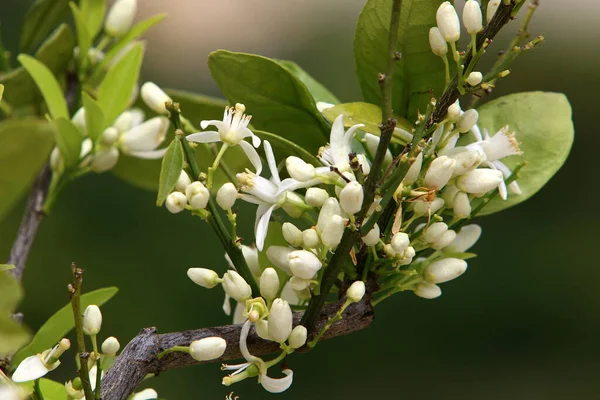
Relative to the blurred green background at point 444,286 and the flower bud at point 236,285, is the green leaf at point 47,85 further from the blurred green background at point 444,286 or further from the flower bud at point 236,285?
the blurred green background at point 444,286

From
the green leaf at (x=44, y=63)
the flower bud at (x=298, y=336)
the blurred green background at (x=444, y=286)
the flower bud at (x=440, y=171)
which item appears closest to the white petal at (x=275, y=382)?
the flower bud at (x=298, y=336)

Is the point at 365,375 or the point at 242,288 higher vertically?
the point at 242,288

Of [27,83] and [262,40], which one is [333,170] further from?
[262,40]

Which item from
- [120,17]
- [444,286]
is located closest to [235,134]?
[120,17]

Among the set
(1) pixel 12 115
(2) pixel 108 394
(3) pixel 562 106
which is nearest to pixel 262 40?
(1) pixel 12 115

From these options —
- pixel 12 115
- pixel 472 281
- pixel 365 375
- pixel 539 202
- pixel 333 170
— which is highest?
pixel 333 170

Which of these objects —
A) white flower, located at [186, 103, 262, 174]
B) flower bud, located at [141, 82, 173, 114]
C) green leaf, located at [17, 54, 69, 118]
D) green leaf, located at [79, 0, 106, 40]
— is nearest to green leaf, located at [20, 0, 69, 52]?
green leaf, located at [79, 0, 106, 40]

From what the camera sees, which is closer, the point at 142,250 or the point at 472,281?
the point at 142,250
